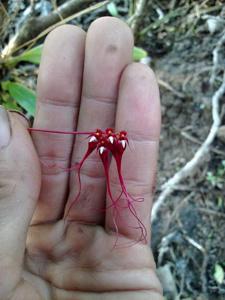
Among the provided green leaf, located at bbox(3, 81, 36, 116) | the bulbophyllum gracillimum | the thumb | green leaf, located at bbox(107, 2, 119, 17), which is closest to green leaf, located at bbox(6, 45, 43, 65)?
green leaf, located at bbox(3, 81, 36, 116)

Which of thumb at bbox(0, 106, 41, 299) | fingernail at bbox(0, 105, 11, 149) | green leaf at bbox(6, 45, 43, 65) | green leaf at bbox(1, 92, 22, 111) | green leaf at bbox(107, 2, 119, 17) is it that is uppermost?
green leaf at bbox(107, 2, 119, 17)

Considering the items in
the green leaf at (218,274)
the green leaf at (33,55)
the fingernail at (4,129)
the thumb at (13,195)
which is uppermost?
the green leaf at (33,55)

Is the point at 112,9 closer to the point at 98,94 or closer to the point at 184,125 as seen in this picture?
the point at 184,125

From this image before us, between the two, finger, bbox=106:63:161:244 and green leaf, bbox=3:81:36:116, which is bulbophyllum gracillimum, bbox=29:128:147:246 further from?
green leaf, bbox=3:81:36:116

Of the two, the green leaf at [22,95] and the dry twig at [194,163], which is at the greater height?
the green leaf at [22,95]

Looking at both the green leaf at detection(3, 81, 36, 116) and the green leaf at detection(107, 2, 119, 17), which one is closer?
the green leaf at detection(3, 81, 36, 116)

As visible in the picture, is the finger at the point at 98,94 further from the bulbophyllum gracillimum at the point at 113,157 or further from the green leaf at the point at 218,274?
the green leaf at the point at 218,274

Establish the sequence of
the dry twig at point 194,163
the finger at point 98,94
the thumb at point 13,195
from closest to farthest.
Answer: the thumb at point 13,195, the finger at point 98,94, the dry twig at point 194,163

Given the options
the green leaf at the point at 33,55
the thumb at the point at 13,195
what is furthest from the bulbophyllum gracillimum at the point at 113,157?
the green leaf at the point at 33,55
